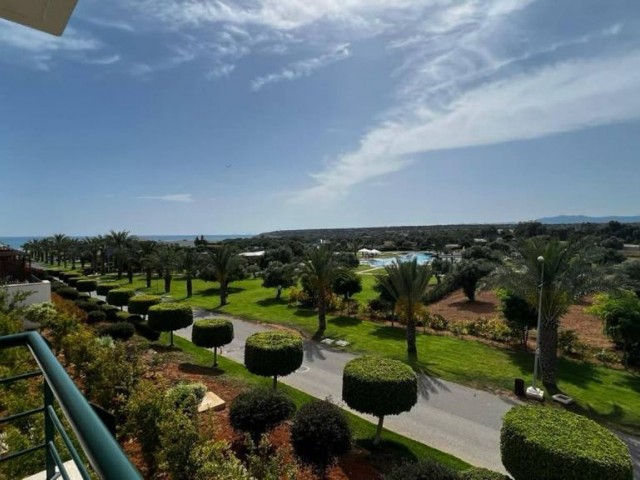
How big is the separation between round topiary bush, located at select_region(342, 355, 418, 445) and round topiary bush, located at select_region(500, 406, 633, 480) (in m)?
2.95

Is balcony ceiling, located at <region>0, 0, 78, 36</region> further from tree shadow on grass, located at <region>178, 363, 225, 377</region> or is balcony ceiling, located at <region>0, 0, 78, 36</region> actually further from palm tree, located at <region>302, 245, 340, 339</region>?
palm tree, located at <region>302, 245, 340, 339</region>

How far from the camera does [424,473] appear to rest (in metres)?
7.60

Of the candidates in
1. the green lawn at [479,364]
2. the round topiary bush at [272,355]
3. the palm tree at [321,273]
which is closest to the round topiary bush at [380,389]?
the round topiary bush at [272,355]

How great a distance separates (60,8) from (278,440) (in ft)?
36.6

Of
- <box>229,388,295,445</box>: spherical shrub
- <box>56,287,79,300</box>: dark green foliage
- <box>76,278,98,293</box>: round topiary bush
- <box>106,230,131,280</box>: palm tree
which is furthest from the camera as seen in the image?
<box>106,230,131,280</box>: palm tree

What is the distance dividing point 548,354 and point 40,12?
65.2ft

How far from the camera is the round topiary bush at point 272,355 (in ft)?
46.6

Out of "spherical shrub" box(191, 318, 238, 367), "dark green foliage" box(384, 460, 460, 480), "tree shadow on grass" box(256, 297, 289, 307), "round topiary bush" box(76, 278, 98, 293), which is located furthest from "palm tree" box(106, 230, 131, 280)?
"dark green foliage" box(384, 460, 460, 480)

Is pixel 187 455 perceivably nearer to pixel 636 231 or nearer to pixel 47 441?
pixel 47 441

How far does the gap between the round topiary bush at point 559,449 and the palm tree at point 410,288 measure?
40.5 ft

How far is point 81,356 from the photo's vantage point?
11.6m

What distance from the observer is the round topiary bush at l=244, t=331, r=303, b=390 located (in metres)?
14.2

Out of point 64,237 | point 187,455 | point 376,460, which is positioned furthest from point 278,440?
point 64,237

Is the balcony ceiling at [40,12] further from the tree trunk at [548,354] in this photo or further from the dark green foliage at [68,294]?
the dark green foliage at [68,294]
